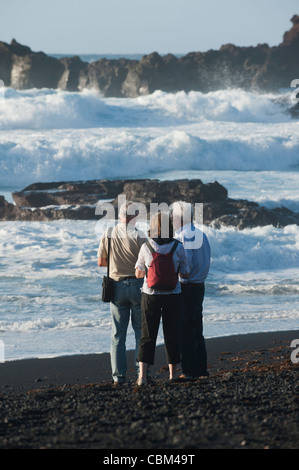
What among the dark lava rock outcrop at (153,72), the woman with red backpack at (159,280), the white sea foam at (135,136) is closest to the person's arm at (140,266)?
the woman with red backpack at (159,280)

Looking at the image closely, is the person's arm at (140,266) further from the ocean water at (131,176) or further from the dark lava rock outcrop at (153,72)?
the dark lava rock outcrop at (153,72)

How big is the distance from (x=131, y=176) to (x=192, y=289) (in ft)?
89.3

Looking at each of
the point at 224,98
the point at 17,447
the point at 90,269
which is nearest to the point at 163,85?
the point at 224,98

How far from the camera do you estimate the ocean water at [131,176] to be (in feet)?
34.1

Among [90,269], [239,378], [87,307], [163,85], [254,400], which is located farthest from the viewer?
[163,85]

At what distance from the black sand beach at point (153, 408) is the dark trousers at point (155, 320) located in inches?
12.5

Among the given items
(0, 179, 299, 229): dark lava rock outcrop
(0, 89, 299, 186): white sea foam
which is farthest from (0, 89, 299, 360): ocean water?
(0, 179, 299, 229): dark lava rock outcrop

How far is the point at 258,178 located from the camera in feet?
102

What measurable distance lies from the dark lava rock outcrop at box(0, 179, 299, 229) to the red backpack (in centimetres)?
1330

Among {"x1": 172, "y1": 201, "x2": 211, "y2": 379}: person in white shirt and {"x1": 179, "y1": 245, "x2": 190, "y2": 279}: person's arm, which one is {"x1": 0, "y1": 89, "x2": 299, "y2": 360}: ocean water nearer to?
{"x1": 172, "y1": 201, "x2": 211, "y2": 379}: person in white shirt

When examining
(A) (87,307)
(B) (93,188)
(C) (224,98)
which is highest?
(C) (224,98)

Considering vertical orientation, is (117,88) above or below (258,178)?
above

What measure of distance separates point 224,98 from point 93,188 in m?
32.1
